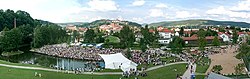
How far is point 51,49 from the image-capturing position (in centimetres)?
8181

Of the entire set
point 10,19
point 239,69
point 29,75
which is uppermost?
point 10,19

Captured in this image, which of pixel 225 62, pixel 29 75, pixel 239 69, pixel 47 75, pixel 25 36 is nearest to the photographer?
pixel 29 75

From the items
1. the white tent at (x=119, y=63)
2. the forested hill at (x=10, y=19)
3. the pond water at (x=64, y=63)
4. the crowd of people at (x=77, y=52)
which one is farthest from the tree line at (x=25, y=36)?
the white tent at (x=119, y=63)

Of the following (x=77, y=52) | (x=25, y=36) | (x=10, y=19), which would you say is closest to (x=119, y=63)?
(x=77, y=52)

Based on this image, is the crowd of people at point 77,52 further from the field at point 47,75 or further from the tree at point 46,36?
the field at point 47,75

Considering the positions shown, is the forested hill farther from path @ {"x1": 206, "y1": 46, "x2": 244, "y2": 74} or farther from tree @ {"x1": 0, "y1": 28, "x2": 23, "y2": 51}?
path @ {"x1": 206, "y1": 46, "x2": 244, "y2": 74}

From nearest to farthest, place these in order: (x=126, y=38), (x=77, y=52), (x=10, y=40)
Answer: (x=77, y=52), (x=10, y=40), (x=126, y=38)

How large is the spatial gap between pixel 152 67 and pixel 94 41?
5106cm

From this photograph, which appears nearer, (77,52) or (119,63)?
(119,63)

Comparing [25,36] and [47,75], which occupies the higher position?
[25,36]

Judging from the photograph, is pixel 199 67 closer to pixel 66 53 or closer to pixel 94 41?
pixel 66 53

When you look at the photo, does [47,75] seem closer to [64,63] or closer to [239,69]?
[239,69]

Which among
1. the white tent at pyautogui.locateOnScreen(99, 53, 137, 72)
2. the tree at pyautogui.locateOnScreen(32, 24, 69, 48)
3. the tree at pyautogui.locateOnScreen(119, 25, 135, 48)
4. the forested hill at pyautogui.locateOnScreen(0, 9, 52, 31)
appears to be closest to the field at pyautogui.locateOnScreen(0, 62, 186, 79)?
the white tent at pyautogui.locateOnScreen(99, 53, 137, 72)

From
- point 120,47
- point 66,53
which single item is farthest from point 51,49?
point 120,47
